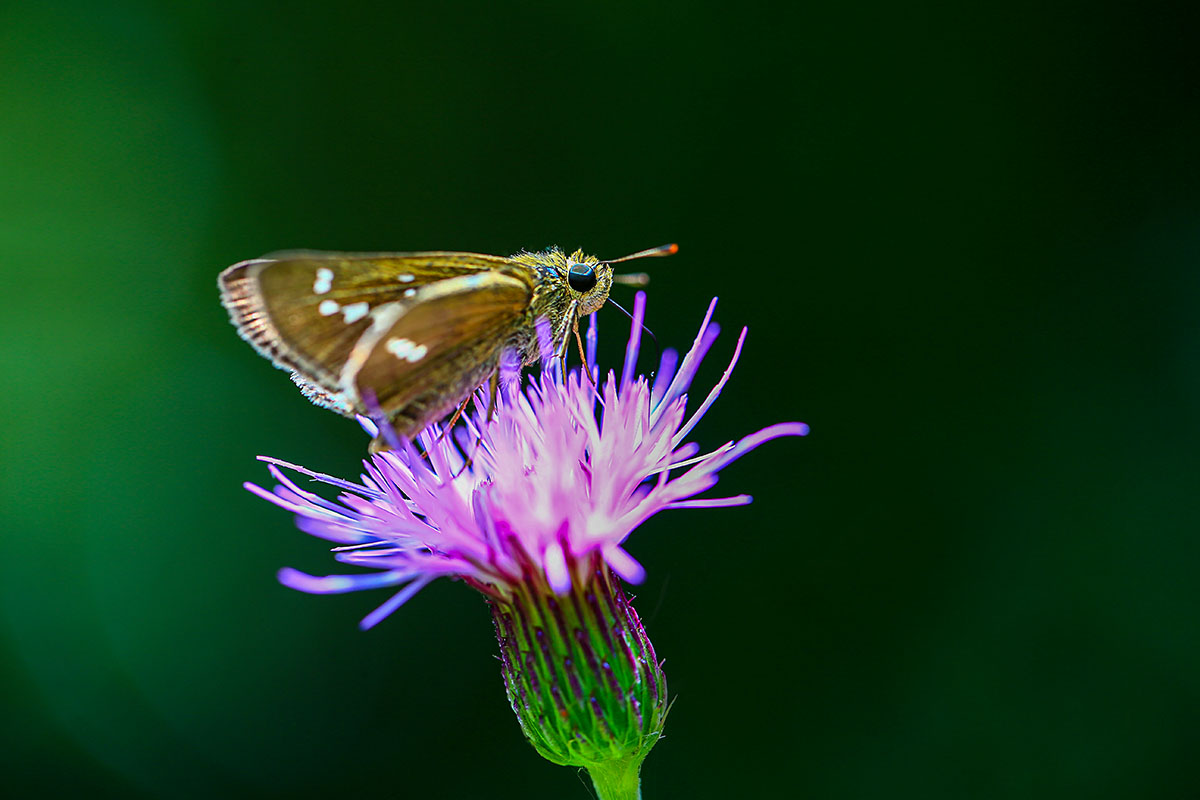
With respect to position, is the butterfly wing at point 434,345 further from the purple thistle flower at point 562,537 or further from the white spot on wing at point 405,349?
the purple thistle flower at point 562,537

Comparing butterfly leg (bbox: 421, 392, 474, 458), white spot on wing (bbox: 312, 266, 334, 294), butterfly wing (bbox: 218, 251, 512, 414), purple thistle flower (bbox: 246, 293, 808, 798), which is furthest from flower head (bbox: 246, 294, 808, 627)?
white spot on wing (bbox: 312, 266, 334, 294)

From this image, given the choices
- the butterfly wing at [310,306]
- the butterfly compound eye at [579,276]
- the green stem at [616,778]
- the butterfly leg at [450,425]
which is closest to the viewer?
the green stem at [616,778]

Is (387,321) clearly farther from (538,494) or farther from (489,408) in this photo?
(538,494)

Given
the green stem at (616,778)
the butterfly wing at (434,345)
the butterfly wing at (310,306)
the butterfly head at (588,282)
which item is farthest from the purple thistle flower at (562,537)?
the butterfly head at (588,282)

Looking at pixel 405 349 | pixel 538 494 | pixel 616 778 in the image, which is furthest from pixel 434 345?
pixel 616 778

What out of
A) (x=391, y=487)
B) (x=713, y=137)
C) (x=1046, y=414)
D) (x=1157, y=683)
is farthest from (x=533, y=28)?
(x=1157, y=683)
